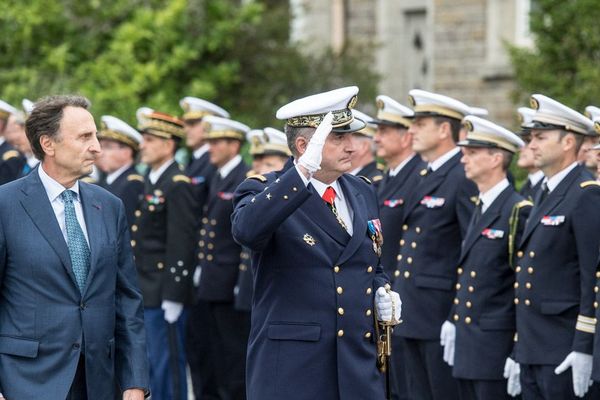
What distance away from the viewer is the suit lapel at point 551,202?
23.4 feet

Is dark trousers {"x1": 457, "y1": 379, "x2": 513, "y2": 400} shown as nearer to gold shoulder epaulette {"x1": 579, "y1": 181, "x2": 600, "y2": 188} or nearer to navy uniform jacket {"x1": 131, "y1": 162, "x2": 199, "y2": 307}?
gold shoulder epaulette {"x1": 579, "y1": 181, "x2": 600, "y2": 188}

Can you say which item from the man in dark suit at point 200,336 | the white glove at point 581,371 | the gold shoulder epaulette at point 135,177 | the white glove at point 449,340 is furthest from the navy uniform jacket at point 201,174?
the white glove at point 581,371

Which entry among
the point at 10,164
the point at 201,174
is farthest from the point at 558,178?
the point at 10,164

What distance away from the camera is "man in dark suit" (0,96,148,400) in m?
5.41

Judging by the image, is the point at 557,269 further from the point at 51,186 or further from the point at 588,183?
the point at 51,186

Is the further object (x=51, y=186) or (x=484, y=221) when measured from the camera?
(x=484, y=221)

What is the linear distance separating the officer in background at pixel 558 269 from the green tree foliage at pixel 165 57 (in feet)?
33.9

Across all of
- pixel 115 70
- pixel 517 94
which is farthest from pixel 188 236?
pixel 115 70

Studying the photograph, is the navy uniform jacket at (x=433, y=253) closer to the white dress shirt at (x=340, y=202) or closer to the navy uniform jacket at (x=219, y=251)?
the navy uniform jacket at (x=219, y=251)

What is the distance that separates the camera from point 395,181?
8898 mm

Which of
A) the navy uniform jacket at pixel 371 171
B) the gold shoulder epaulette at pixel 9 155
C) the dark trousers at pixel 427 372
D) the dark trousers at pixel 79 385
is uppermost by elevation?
the gold shoulder epaulette at pixel 9 155

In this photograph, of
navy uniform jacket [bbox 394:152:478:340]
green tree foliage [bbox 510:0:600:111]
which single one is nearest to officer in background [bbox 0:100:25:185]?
navy uniform jacket [bbox 394:152:478:340]

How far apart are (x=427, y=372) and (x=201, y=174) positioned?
3531 mm

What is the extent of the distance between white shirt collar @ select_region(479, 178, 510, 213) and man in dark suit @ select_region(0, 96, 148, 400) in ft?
8.90
